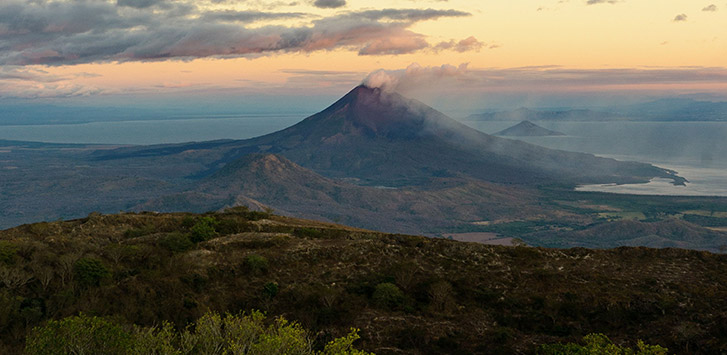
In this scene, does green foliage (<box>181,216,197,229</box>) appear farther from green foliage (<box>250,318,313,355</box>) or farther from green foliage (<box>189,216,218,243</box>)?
green foliage (<box>250,318,313,355</box>)

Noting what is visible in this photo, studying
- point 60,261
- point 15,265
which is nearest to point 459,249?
point 60,261

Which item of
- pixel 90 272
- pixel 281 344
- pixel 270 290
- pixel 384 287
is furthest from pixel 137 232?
pixel 281 344

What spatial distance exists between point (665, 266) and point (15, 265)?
51.0 metres

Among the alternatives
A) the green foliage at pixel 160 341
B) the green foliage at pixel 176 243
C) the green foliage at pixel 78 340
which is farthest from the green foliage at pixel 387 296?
the green foliage at pixel 176 243

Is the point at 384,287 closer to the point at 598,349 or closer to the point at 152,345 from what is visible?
the point at 598,349

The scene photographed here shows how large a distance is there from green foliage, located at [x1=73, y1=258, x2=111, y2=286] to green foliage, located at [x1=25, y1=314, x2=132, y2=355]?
14908mm

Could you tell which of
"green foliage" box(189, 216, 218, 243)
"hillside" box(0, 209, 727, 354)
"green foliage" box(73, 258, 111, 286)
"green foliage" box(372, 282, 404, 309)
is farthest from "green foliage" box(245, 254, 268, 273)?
"green foliage" box(73, 258, 111, 286)

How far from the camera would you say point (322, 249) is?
47.1m

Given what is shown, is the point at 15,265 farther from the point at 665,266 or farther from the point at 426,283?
the point at 665,266

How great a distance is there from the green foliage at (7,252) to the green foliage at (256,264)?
18.1m

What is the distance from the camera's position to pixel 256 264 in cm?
4322

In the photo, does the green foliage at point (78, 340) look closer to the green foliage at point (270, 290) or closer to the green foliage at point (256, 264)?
the green foliage at point (270, 290)

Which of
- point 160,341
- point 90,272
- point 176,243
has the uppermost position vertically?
point 160,341

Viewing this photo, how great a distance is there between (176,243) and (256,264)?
932 cm
